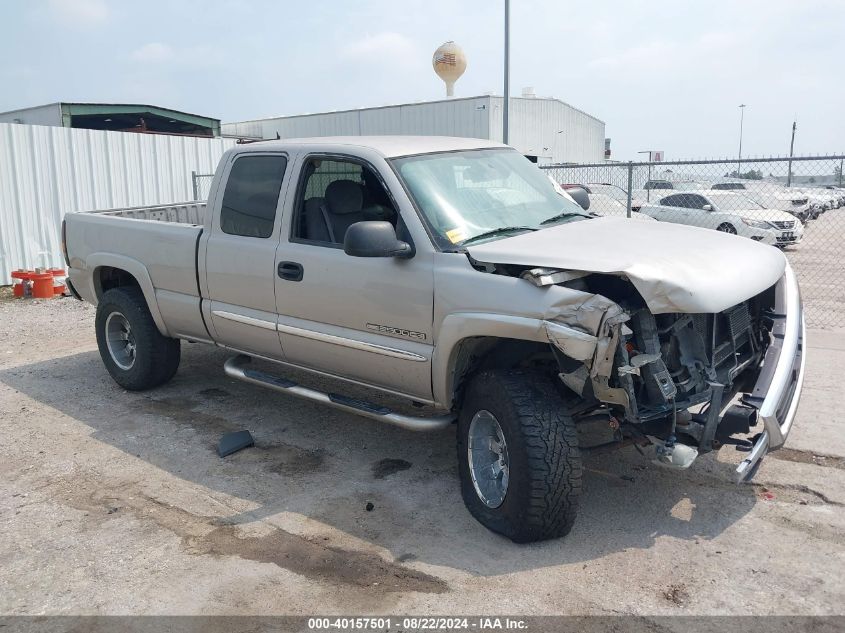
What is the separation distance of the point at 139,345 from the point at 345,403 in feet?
7.98

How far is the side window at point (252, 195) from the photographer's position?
5.17m

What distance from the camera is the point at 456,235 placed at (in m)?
4.28

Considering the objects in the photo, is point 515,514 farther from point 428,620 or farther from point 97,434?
point 97,434

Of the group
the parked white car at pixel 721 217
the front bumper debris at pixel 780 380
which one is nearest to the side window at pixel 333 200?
the front bumper debris at pixel 780 380

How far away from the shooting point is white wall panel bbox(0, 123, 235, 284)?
1220 centimetres

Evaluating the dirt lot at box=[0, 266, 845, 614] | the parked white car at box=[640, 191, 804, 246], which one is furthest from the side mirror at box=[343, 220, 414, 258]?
the parked white car at box=[640, 191, 804, 246]

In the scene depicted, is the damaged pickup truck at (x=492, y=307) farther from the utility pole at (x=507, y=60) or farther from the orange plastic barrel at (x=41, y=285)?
the utility pole at (x=507, y=60)

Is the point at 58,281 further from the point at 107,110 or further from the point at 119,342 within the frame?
the point at 107,110

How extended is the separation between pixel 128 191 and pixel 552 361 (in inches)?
468

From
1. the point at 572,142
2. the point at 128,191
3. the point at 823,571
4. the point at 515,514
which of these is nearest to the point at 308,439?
the point at 515,514

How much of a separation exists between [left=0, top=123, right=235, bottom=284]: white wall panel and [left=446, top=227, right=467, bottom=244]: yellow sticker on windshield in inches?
409

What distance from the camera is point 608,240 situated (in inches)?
164

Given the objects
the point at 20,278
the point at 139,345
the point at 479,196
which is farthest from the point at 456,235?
the point at 20,278

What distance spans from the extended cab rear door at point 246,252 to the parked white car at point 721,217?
546 inches
